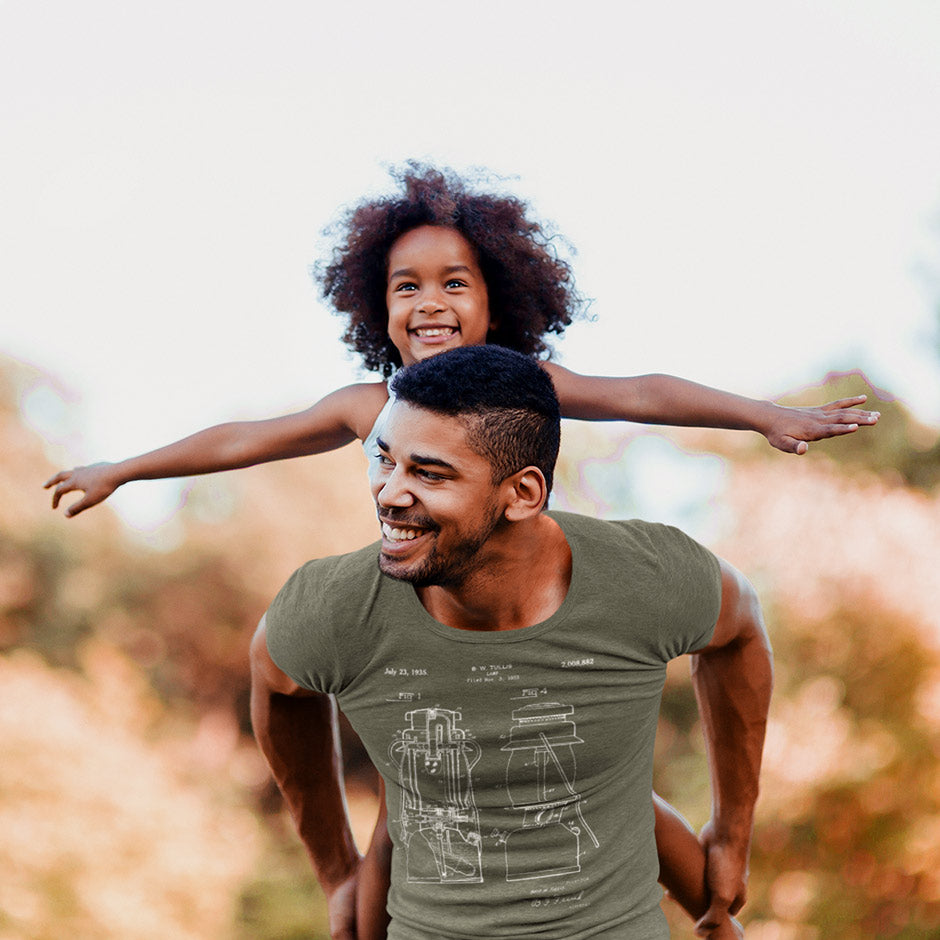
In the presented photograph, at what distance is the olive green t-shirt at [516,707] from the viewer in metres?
1.86

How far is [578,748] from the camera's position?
74.8 inches

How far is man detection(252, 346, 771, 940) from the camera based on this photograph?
1.76 meters

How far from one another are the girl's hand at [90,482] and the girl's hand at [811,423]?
1368 millimetres

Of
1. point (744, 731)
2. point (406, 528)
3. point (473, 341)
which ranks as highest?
point (473, 341)

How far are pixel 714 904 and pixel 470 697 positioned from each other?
2.88 ft

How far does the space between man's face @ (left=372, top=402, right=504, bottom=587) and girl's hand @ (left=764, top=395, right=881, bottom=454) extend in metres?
0.66

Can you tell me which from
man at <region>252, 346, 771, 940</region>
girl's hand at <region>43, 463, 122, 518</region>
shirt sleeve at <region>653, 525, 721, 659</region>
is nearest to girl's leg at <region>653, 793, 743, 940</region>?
man at <region>252, 346, 771, 940</region>

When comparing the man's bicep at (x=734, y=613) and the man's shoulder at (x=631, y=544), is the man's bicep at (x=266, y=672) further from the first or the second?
the man's bicep at (x=734, y=613)

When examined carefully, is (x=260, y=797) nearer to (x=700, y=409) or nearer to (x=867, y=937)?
(x=867, y=937)

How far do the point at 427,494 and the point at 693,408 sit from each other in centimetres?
86

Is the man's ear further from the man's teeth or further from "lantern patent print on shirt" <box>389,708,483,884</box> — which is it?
"lantern patent print on shirt" <box>389,708,483,884</box>

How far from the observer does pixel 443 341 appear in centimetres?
252

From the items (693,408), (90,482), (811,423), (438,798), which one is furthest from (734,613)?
(90,482)

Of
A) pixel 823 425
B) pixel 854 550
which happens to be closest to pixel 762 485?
pixel 854 550
